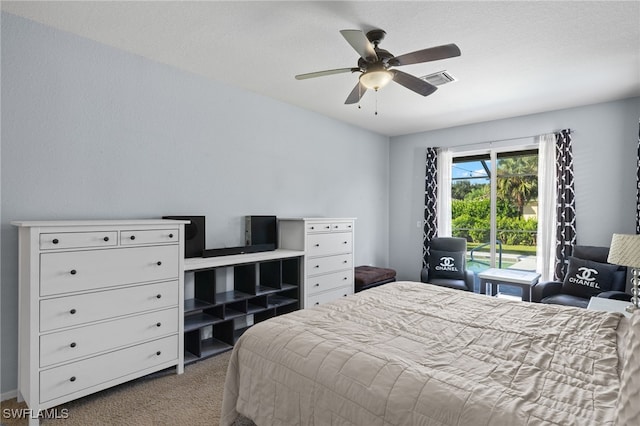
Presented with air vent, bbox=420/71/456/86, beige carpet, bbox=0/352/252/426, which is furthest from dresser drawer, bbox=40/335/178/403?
air vent, bbox=420/71/456/86

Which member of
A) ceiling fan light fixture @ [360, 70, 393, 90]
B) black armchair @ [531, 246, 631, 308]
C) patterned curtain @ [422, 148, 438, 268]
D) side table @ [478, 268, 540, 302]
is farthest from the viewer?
patterned curtain @ [422, 148, 438, 268]

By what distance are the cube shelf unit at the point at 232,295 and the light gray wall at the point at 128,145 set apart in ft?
1.42

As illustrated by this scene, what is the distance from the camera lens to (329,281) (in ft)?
13.3

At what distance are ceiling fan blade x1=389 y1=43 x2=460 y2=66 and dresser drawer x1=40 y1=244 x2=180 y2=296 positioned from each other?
225 cm

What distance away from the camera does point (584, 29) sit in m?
2.41

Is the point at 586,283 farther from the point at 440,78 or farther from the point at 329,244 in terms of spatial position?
the point at 329,244

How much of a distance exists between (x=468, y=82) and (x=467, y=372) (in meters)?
3.03

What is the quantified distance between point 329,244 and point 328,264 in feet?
0.82

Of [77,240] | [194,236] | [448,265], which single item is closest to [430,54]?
[194,236]

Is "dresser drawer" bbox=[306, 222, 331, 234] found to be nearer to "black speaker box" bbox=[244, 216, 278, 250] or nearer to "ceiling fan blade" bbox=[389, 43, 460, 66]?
"black speaker box" bbox=[244, 216, 278, 250]

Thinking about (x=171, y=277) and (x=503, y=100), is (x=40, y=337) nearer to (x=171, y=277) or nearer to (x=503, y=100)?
(x=171, y=277)

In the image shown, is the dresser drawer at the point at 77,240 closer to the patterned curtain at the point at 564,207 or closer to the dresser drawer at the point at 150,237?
the dresser drawer at the point at 150,237

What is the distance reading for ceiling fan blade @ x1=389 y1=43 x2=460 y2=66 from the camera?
2058mm

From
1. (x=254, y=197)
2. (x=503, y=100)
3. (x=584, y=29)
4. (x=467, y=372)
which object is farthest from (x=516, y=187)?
(x=467, y=372)
